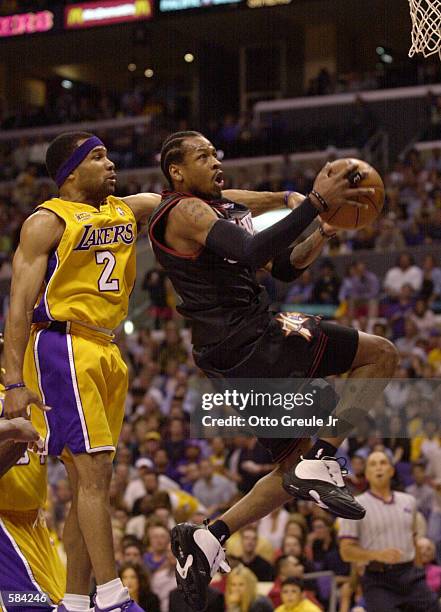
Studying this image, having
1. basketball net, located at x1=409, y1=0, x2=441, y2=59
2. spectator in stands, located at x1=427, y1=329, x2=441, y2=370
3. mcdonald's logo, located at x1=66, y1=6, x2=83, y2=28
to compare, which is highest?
mcdonald's logo, located at x1=66, y1=6, x2=83, y2=28

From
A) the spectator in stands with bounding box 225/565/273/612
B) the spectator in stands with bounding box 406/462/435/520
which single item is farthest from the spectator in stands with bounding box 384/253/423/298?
the spectator in stands with bounding box 225/565/273/612

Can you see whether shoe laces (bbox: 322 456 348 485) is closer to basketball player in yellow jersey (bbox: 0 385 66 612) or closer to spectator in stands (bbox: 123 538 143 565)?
basketball player in yellow jersey (bbox: 0 385 66 612)

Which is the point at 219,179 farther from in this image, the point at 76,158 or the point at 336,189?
the point at 336,189

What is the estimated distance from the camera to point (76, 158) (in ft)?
16.9

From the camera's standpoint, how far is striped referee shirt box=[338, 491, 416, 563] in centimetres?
768

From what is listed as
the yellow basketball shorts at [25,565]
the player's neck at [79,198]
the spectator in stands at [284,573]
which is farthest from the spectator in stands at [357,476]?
the player's neck at [79,198]

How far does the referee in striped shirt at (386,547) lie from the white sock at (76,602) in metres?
3.23

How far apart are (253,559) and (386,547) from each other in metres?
1.44

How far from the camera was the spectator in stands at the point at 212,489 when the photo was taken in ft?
33.1

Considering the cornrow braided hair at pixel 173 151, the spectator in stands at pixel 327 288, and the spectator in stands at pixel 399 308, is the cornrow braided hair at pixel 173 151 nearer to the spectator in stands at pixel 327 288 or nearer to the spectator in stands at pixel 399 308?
the spectator in stands at pixel 399 308

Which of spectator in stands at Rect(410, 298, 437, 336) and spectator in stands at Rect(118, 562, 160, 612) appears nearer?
spectator in stands at Rect(118, 562, 160, 612)

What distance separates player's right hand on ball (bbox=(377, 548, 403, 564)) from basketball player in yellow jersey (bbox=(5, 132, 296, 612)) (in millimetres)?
3179

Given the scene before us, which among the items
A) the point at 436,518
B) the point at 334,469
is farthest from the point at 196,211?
the point at 436,518

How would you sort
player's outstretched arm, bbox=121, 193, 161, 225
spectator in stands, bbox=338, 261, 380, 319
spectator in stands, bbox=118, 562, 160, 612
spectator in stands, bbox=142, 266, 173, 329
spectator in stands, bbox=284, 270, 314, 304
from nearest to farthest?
1. player's outstretched arm, bbox=121, 193, 161, 225
2. spectator in stands, bbox=118, 562, 160, 612
3. spectator in stands, bbox=338, 261, 380, 319
4. spectator in stands, bbox=284, 270, 314, 304
5. spectator in stands, bbox=142, 266, 173, 329
